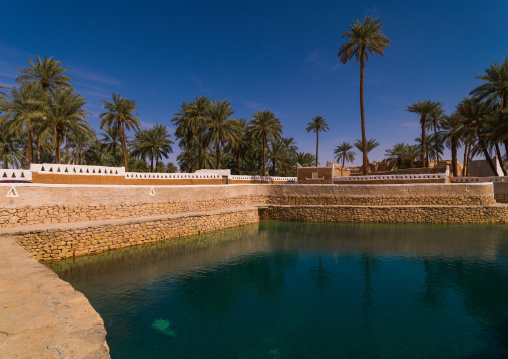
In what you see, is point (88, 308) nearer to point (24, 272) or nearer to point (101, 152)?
point (24, 272)

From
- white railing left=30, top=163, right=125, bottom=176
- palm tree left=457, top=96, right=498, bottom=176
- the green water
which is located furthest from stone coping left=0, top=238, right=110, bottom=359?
palm tree left=457, top=96, right=498, bottom=176

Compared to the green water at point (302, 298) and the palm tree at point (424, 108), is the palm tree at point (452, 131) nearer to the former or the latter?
the palm tree at point (424, 108)

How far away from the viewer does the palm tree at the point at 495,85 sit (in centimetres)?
3009

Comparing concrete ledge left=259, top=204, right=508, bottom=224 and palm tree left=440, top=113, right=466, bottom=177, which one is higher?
palm tree left=440, top=113, right=466, bottom=177

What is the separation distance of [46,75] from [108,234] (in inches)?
830

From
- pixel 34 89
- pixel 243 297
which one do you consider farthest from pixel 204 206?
pixel 34 89

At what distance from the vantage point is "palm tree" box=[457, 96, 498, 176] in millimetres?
31922

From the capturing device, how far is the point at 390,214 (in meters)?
26.4

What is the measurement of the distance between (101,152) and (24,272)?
37925mm

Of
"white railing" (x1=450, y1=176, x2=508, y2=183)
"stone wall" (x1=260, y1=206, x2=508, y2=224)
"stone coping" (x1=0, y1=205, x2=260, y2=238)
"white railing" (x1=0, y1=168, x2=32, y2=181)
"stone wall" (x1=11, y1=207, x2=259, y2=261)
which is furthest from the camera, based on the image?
"white railing" (x1=450, y1=176, x2=508, y2=183)

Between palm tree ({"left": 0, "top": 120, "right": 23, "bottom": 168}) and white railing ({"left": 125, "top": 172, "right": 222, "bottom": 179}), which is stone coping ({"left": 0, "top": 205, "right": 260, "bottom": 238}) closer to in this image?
white railing ({"left": 125, "top": 172, "right": 222, "bottom": 179})

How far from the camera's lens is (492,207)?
25094mm

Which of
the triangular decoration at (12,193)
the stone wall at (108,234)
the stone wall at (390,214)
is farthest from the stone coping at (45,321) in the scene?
the stone wall at (390,214)

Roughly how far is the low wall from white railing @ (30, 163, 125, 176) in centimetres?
237
